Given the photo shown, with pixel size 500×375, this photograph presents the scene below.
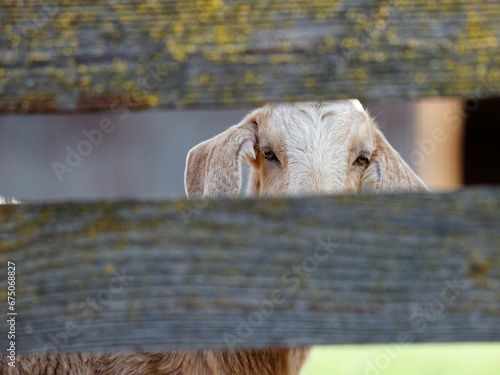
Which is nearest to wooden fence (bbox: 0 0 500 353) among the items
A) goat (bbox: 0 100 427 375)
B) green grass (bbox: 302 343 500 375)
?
goat (bbox: 0 100 427 375)

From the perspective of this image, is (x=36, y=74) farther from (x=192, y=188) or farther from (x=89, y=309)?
(x=192, y=188)

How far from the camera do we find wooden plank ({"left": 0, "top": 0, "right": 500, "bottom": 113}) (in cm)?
140

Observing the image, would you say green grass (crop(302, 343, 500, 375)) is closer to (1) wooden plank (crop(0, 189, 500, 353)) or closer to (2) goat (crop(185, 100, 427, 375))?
(2) goat (crop(185, 100, 427, 375))

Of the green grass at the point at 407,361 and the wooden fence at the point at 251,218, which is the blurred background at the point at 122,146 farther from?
the wooden fence at the point at 251,218

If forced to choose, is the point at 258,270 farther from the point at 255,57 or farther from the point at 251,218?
the point at 255,57

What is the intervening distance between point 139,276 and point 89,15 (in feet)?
1.69

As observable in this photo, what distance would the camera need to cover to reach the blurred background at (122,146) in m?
9.53

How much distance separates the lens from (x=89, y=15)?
1.43 m

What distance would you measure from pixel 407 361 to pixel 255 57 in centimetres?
517

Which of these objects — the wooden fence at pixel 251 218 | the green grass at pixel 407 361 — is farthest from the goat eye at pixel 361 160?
the wooden fence at pixel 251 218

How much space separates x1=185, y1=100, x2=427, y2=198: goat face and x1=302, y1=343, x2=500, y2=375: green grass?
6.21 ft

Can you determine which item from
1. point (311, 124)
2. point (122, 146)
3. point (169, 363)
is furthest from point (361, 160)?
point (122, 146)

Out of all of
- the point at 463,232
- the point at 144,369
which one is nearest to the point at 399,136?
the point at 144,369

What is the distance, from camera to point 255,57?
1411 millimetres
